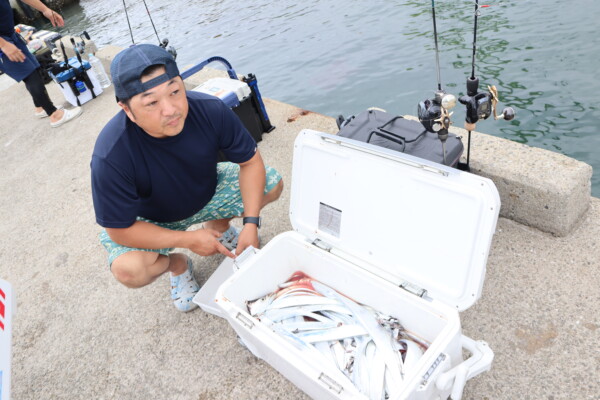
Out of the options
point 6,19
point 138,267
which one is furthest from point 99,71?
point 138,267

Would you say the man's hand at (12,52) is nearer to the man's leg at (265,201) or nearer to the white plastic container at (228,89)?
the white plastic container at (228,89)

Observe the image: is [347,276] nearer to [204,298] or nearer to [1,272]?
[204,298]


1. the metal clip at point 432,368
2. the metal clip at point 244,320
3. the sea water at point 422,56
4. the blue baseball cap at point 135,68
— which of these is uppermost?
the blue baseball cap at point 135,68

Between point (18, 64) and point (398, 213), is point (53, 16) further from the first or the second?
point (398, 213)

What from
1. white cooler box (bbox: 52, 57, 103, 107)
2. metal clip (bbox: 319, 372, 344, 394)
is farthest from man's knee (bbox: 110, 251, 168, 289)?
white cooler box (bbox: 52, 57, 103, 107)

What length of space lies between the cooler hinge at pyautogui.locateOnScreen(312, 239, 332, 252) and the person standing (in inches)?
189

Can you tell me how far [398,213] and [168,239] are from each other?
1.18 metres

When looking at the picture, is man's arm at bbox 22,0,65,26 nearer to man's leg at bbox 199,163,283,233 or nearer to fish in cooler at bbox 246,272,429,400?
man's leg at bbox 199,163,283,233

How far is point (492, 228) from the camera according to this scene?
57.0 inches

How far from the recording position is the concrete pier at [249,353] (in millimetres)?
1868

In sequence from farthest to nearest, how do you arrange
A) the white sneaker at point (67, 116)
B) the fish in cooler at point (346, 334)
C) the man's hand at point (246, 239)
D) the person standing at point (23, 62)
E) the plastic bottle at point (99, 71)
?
the plastic bottle at point (99, 71) < the white sneaker at point (67, 116) < the person standing at point (23, 62) < the man's hand at point (246, 239) < the fish in cooler at point (346, 334)

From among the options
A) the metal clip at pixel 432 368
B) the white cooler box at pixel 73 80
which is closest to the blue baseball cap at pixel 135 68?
the metal clip at pixel 432 368

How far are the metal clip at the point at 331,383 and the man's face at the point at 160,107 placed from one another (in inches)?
48.2

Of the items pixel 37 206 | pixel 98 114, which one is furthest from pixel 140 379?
pixel 98 114
